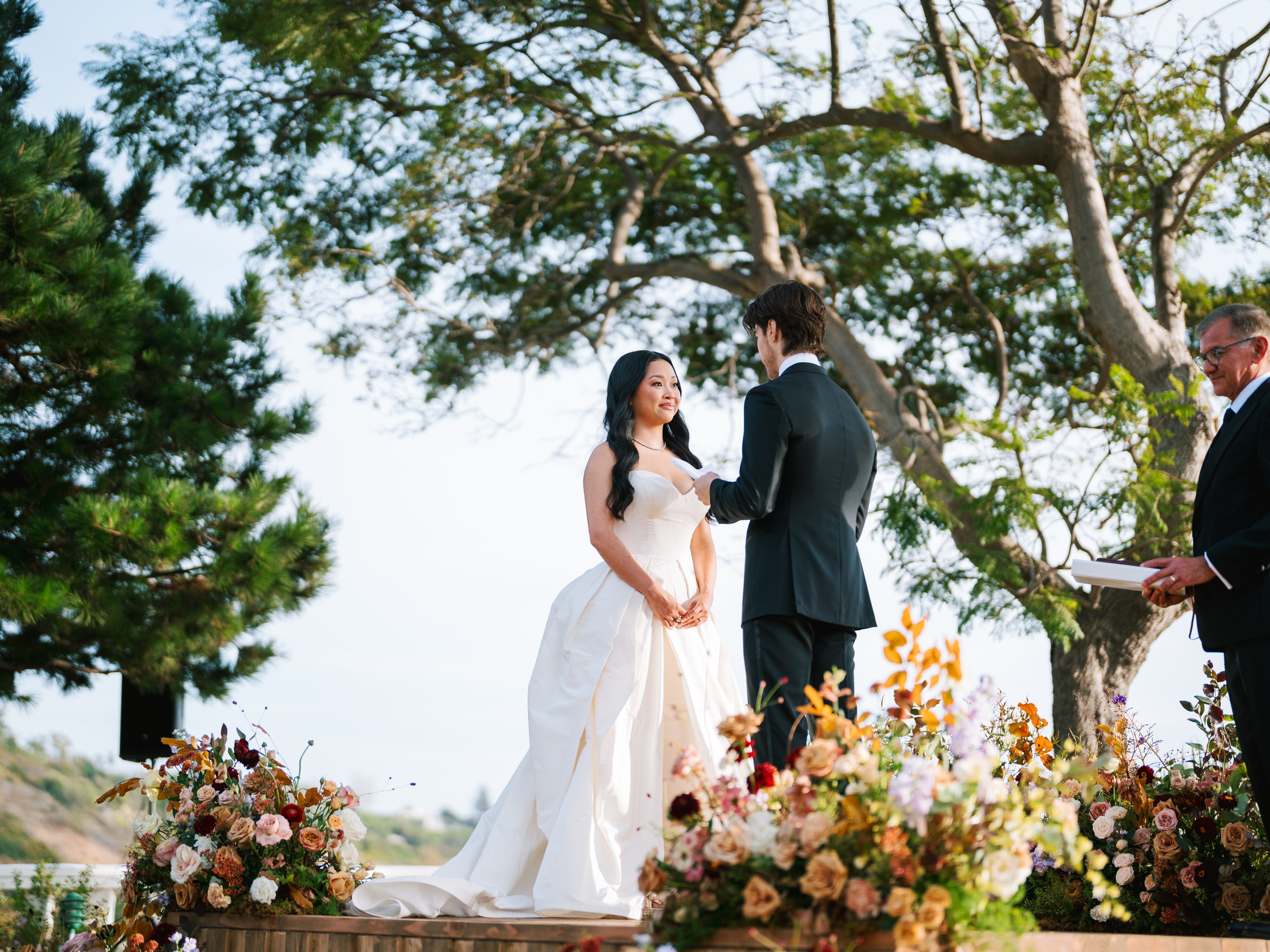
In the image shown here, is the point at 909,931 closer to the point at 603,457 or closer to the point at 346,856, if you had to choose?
the point at 603,457

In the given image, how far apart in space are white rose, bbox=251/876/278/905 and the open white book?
8.50 ft

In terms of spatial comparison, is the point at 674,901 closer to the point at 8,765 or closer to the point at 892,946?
the point at 892,946

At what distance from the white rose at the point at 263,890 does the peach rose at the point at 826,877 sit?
2.14 meters

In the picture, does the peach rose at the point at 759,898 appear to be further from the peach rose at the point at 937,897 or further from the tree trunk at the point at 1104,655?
the tree trunk at the point at 1104,655

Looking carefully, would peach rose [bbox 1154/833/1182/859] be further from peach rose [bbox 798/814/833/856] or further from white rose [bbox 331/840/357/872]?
white rose [bbox 331/840/357/872]

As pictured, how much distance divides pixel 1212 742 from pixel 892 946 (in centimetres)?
261

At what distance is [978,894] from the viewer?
2070mm

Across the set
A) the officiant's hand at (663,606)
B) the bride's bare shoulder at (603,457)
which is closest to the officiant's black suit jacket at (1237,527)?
the officiant's hand at (663,606)

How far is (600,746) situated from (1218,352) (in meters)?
2.19

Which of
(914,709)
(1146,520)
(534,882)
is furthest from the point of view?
(1146,520)

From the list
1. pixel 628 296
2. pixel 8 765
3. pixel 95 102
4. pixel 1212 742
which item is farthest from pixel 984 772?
pixel 8 765

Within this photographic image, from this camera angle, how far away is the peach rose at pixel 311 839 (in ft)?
12.2

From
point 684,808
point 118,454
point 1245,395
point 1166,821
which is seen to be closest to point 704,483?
point 684,808

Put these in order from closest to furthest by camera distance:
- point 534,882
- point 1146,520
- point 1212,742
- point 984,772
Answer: point 984,772
point 534,882
point 1212,742
point 1146,520
